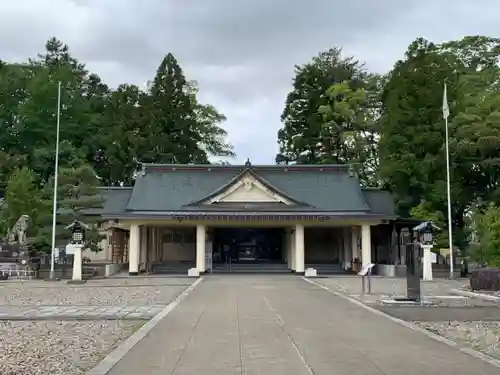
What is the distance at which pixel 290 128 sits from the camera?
54.6 meters

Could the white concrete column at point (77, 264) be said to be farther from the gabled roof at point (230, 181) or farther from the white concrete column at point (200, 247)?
the white concrete column at point (200, 247)

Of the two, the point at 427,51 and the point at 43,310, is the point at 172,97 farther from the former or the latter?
the point at 43,310

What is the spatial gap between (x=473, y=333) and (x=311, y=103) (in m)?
43.8

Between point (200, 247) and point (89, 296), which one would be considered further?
point (200, 247)

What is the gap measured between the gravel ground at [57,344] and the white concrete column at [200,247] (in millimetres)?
18898

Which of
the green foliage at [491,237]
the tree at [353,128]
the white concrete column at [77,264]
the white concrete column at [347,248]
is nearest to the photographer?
the green foliage at [491,237]

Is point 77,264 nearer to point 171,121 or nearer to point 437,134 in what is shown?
point 437,134

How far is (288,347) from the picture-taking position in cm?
826

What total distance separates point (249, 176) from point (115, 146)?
21.0 m

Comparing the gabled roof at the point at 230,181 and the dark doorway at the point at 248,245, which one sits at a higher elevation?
the gabled roof at the point at 230,181

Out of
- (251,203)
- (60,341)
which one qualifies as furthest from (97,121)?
(60,341)

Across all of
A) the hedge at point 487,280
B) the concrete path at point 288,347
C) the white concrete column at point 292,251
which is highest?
the white concrete column at point 292,251

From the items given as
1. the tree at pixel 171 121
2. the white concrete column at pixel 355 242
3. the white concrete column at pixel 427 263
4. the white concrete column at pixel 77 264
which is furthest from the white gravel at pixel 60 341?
the tree at pixel 171 121

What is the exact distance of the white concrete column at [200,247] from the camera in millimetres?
30266
